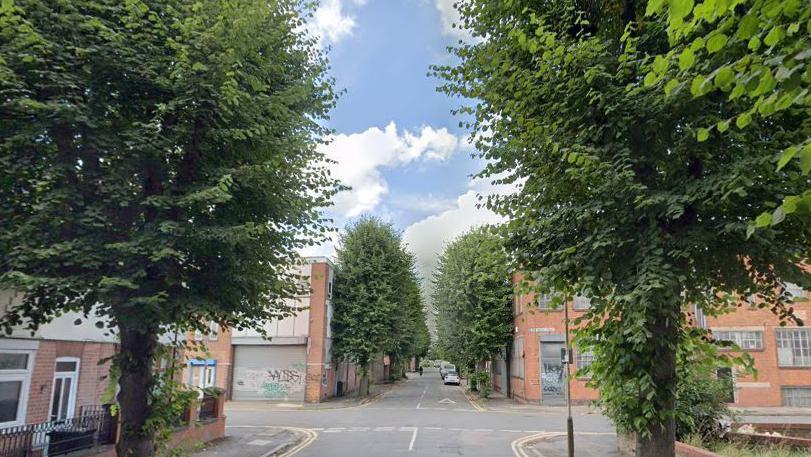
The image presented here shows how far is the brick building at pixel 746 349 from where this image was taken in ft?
102

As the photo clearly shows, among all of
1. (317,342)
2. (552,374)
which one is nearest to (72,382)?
(317,342)

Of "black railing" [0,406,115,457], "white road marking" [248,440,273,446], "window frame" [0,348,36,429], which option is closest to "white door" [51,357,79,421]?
"black railing" [0,406,115,457]

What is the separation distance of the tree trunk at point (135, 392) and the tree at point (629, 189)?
6.13m

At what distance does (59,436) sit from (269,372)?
2559 cm

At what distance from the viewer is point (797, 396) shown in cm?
3098

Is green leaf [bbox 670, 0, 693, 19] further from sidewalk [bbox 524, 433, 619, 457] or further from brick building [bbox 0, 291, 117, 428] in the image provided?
sidewalk [bbox 524, 433, 619, 457]

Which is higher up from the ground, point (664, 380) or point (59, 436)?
point (664, 380)

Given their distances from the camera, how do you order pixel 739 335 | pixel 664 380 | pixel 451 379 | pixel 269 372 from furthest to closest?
pixel 451 379
pixel 269 372
pixel 739 335
pixel 664 380

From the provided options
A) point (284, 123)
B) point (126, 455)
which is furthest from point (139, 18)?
point (126, 455)

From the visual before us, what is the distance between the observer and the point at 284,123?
30.5 ft

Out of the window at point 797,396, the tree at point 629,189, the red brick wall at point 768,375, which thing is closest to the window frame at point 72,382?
the tree at point 629,189

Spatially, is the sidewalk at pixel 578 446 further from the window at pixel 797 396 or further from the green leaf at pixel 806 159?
the window at pixel 797 396

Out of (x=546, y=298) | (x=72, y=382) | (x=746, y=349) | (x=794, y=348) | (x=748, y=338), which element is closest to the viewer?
(x=72, y=382)

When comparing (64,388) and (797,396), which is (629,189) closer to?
(64,388)
